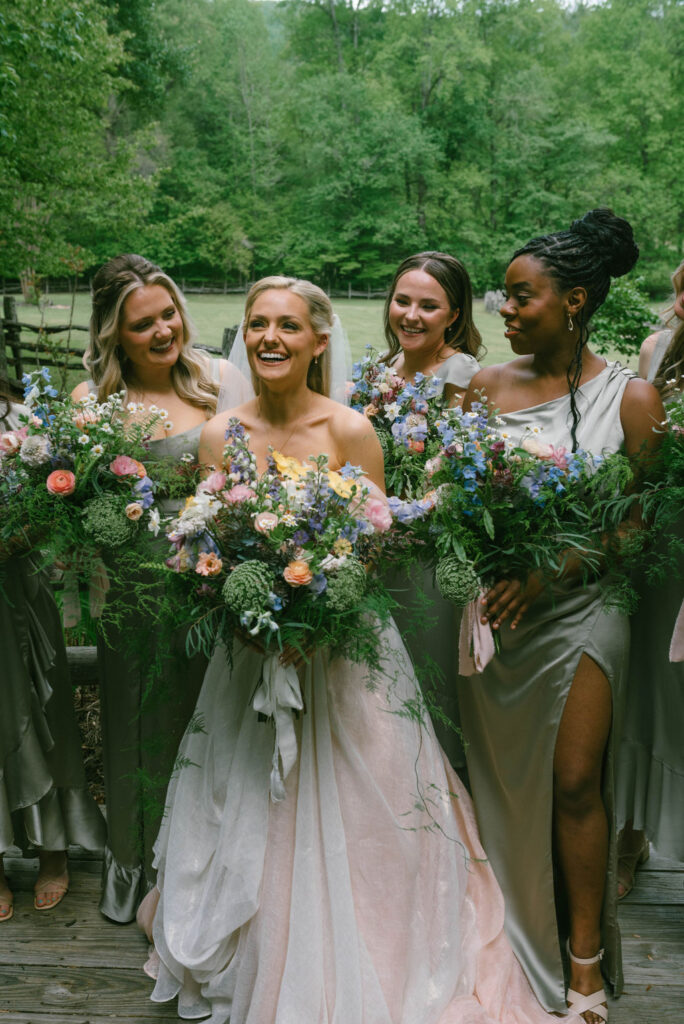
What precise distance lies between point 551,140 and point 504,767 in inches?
973

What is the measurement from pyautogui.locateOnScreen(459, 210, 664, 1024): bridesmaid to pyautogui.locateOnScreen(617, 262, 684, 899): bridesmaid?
1.15 feet

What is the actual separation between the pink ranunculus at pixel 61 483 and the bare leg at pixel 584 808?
1825mm

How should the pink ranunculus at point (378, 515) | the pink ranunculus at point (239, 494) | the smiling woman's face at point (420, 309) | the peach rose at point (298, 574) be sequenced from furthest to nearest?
the smiling woman's face at point (420, 309), the pink ranunculus at point (378, 515), the pink ranunculus at point (239, 494), the peach rose at point (298, 574)

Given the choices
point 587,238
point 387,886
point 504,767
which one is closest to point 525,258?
point 587,238

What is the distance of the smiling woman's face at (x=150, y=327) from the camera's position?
324cm

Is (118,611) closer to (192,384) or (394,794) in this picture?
(192,384)

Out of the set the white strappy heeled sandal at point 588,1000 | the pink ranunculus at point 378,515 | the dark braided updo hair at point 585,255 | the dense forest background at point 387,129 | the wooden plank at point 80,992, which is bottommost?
the wooden plank at point 80,992

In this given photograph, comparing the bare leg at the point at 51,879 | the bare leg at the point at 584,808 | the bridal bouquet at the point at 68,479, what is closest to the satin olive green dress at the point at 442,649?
the bare leg at the point at 584,808

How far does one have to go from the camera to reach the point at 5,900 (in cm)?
332

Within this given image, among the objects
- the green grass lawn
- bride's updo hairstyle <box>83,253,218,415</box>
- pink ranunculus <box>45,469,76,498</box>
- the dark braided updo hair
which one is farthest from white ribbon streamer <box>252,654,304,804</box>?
the green grass lawn

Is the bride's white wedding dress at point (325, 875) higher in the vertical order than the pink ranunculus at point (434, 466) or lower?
lower

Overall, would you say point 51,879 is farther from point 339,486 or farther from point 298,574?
point 339,486

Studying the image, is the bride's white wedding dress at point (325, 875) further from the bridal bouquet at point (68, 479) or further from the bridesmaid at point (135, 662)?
the bridal bouquet at point (68, 479)

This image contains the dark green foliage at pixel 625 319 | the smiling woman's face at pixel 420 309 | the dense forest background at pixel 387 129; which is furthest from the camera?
the dense forest background at pixel 387 129
